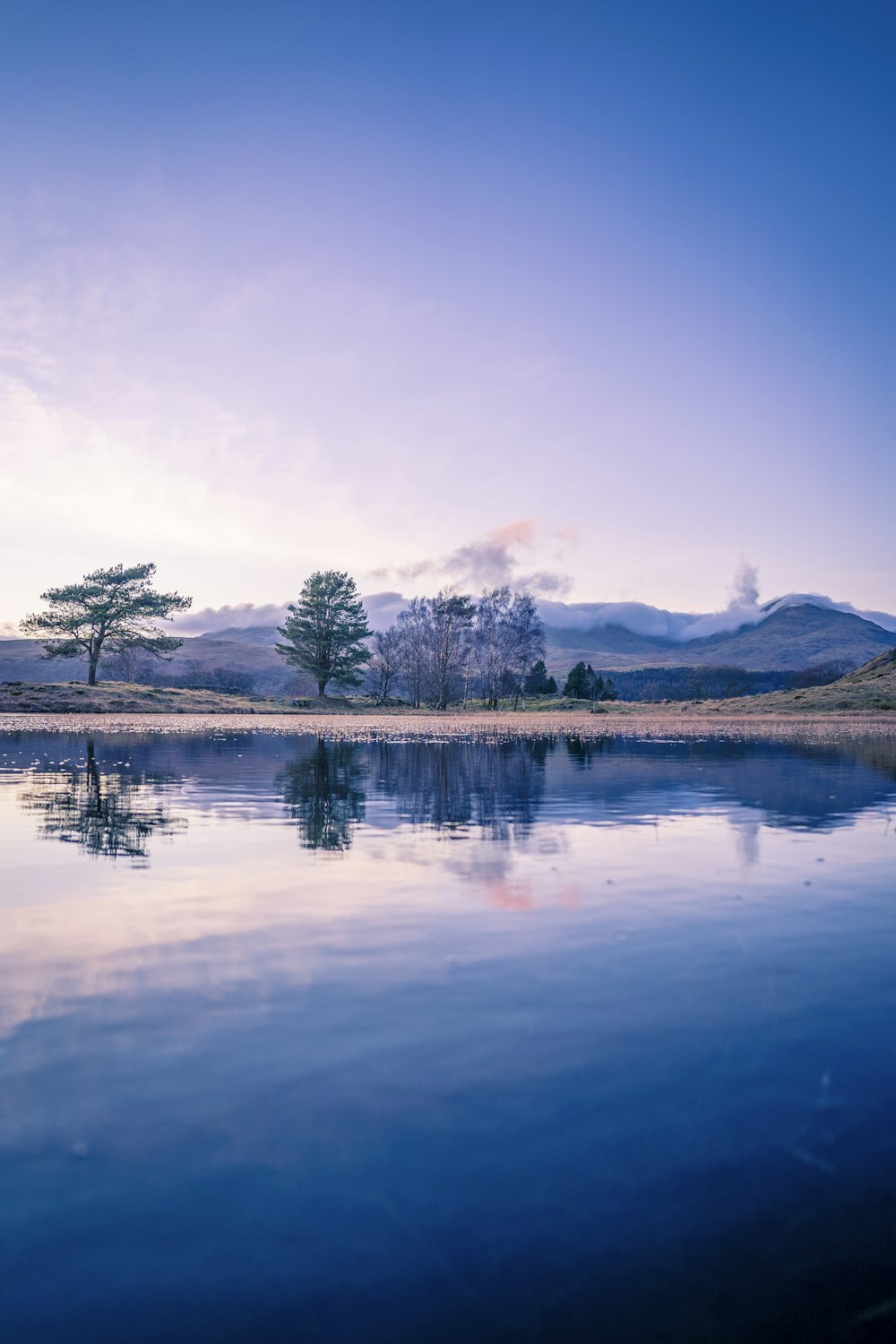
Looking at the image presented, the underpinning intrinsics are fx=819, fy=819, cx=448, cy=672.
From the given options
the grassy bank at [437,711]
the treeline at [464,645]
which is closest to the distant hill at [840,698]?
the grassy bank at [437,711]

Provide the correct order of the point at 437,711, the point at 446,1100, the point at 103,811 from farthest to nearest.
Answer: the point at 437,711
the point at 103,811
the point at 446,1100

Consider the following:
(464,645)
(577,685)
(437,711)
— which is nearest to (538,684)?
(577,685)

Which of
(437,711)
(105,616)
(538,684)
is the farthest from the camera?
(538,684)

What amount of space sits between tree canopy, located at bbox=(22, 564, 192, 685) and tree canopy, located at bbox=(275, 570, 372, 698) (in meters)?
16.7

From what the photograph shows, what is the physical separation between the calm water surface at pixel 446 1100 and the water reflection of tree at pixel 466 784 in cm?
444

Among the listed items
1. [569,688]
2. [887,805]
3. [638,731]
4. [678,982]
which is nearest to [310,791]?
[887,805]

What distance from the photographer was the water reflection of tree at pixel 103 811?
12.6 meters

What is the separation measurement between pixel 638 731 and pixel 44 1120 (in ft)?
173

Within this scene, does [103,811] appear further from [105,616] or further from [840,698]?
[840,698]

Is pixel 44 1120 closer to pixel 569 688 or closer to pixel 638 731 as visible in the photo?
pixel 638 731

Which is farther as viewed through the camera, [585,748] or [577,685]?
[577,685]

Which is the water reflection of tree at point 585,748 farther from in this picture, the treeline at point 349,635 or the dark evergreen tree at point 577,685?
the dark evergreen tree at point 577,685

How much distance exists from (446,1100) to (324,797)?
14.7m

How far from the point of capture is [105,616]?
285 ft
